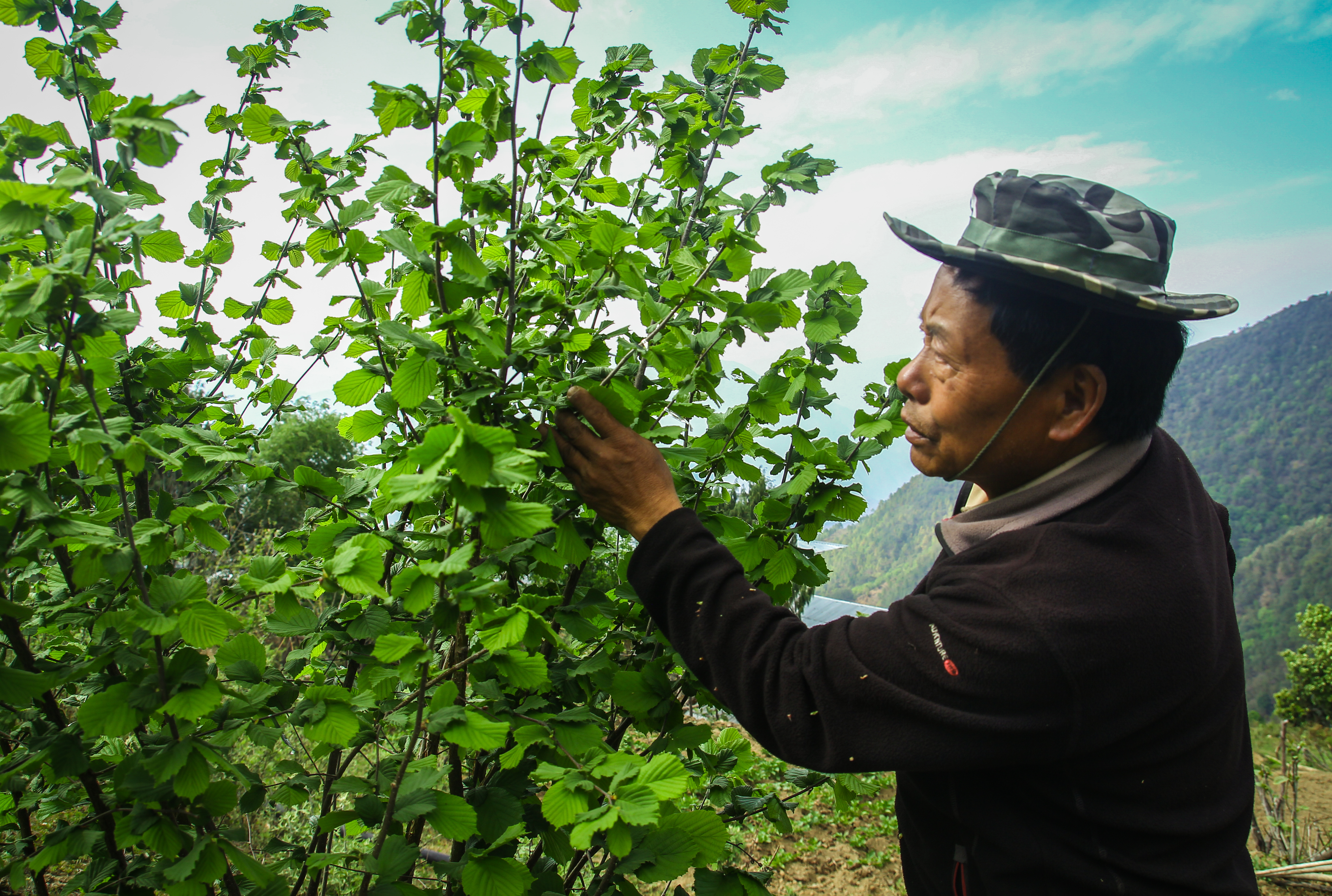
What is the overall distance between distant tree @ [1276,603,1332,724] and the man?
91.4 feet

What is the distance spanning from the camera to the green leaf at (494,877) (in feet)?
4.14

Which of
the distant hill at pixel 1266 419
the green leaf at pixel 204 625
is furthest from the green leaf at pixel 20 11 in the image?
the distant hill at pixel 1266 419

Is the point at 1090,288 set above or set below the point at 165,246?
below

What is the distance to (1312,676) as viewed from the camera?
22.7 metres

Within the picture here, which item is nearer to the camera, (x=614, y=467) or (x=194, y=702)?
(x=194, y=702)

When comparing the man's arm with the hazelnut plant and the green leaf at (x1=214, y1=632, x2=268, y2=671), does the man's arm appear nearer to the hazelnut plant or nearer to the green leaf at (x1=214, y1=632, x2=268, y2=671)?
the hazelnut plant

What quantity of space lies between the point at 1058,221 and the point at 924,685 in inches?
38.6

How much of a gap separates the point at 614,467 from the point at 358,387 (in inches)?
23.3

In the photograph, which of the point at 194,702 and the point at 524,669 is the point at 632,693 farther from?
the point at 194,702

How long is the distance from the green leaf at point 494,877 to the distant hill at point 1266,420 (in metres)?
69.8

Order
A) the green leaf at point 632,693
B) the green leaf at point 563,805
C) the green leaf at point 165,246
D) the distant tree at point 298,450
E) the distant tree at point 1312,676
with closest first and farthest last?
the green leaf at point 563,805 → the green leaf at point 165,246 → the green leaf at point 632,693 → the distant tree at point 298,450 → the distant tree at point 1312,676

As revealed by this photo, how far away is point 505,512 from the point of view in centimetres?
100

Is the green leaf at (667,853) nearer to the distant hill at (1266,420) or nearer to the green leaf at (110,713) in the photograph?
the green leaf at (110,713)

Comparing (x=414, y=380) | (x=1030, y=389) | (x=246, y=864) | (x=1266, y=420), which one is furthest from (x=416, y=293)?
(x=1266, y=420)
